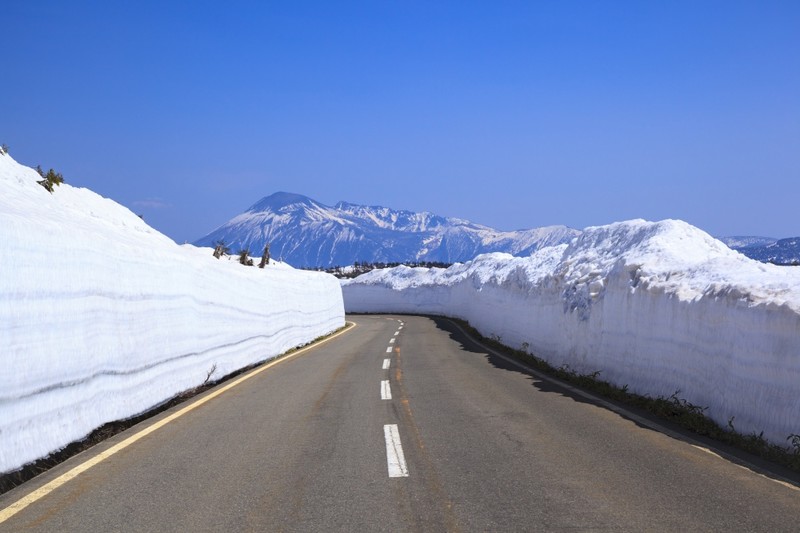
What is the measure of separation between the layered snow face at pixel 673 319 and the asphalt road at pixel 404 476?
3.27ft

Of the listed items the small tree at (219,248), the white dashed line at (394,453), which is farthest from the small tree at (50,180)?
the white dashed line at (394,453)

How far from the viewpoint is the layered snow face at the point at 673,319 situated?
661cm

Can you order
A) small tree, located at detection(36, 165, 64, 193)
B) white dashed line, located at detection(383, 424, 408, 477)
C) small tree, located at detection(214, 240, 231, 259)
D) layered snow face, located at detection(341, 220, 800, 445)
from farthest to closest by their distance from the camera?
1. small tree, located at detection(214, 240, 231, 259)
2. small tree, located at detection(36, 165, 64, 193)
3. layered snow face, located at detection(341, 220, 800, 445)
4. white dashed line, located at detection(383, 424, 408, 477)

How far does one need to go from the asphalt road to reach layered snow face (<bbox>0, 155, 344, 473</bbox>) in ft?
1.58

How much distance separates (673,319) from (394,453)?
5.02 meters

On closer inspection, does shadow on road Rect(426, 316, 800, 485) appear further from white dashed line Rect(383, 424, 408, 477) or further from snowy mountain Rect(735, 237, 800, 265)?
snowy mountain Rect(735, 237, 800, 265)

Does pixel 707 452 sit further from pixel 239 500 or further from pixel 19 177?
pixel 19 177

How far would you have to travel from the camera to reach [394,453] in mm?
6066

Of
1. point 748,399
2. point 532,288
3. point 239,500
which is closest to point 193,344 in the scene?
point 239,500

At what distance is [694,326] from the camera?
27.2 feet

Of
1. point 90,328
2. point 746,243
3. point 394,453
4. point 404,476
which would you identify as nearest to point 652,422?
point 394,453

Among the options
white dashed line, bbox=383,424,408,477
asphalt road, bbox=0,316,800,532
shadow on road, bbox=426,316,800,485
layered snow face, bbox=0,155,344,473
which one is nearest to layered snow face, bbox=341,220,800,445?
shadow on road, bbox=426,316,800,485

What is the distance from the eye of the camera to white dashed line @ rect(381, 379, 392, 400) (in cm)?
957

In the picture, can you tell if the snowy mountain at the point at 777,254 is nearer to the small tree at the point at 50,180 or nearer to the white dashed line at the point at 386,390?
the white dashed line at the point at 386,390
